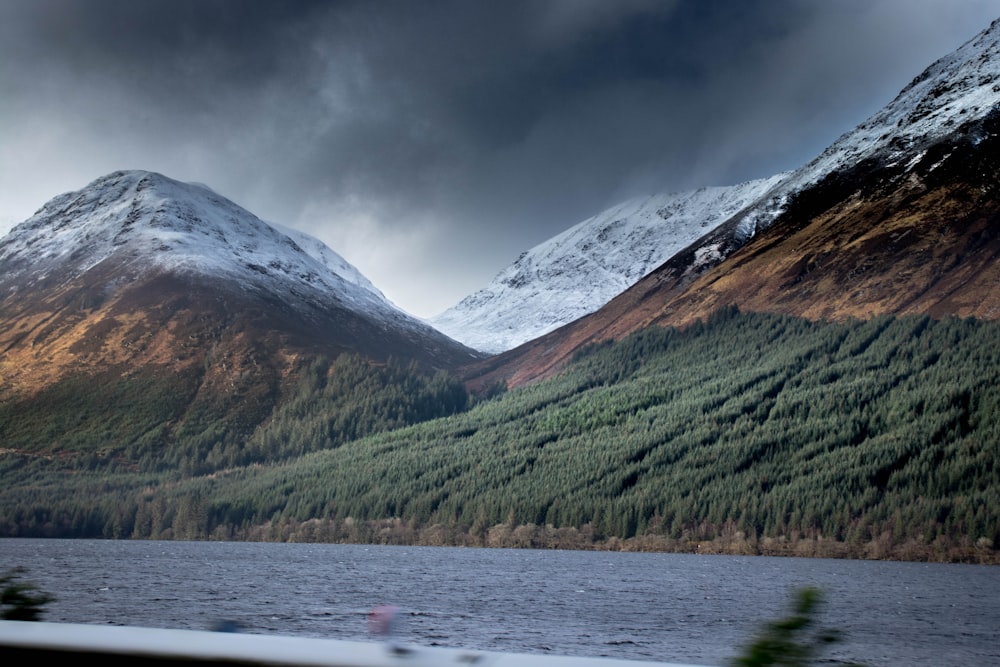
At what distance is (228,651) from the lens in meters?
5.58

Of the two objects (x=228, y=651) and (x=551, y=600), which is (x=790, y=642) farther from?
(x=551, y=600)

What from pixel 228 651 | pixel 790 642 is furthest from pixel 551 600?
pixel 228 651

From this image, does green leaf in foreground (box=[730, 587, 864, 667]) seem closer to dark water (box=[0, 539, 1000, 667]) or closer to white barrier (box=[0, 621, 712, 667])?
white barrier (box=[0, 621, 712, 667])

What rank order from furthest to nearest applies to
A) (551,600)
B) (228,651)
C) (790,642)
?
(551,600) < (790,642) < (228,651)

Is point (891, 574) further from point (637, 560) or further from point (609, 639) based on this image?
point (609, 639)

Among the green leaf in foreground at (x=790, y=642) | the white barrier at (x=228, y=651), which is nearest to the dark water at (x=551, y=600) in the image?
the green leaf in foreground at (x=790, y=642)

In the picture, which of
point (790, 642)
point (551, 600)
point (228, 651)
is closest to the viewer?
point (228, 651)

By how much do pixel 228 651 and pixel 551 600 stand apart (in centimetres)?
9113

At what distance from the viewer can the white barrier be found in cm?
→ 532

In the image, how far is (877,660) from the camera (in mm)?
57062

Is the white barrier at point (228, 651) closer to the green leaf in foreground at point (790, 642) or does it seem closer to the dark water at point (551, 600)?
the green leaf in foreground at point (790, 642)

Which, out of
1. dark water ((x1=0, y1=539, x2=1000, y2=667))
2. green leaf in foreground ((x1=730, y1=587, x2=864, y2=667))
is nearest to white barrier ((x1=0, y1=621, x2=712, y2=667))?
green leaf in foreground ((x1=730, y1=587, x2=864, y2=667))

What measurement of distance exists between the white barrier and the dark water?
1015 inches

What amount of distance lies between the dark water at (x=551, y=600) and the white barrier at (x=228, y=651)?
25774mm
